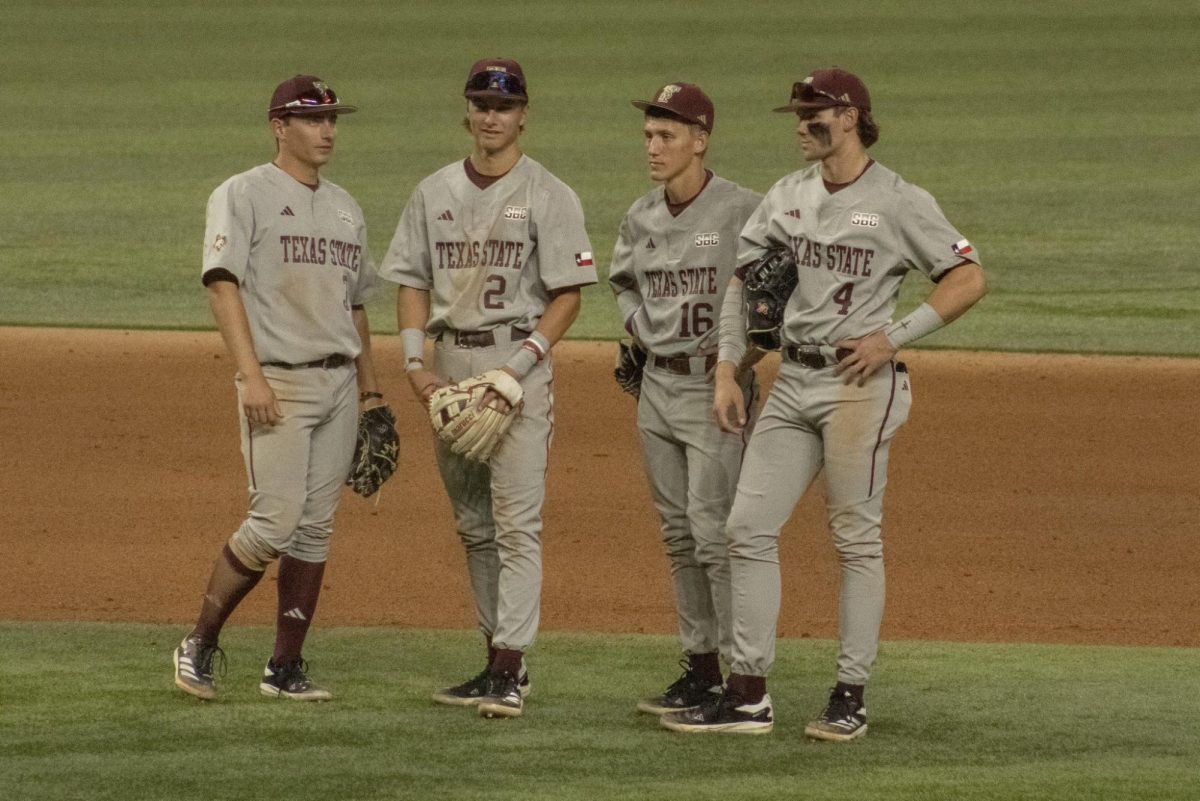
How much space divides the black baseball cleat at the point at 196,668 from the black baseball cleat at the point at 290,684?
0.16m

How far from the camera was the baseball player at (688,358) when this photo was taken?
5719 millimetres

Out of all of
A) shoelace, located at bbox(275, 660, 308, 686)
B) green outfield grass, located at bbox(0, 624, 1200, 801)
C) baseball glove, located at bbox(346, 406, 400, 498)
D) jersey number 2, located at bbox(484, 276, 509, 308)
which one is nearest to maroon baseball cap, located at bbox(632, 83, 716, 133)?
jersey number 2, located at bbox(484, 276, 509, 308)

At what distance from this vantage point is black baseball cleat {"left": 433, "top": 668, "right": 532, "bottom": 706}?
5773mm

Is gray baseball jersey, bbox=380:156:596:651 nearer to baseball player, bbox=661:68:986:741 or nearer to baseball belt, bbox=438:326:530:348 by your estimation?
baseball belt, bbox=438:326:530:348

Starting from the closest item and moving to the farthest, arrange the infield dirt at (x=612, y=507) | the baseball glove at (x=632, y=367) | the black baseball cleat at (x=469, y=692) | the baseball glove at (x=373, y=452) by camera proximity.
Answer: the black baseball cleat at (x=469, y=692) → the baseball glove at (x=373, y=452) → the baseball glove at (x=632, y=367) → the infield dirt at (x=612, y=507)

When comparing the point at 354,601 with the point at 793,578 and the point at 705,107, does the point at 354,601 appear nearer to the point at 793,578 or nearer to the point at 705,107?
the point at 793,578

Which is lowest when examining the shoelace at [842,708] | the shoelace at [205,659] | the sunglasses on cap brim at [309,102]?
the shoelace at [205,659]

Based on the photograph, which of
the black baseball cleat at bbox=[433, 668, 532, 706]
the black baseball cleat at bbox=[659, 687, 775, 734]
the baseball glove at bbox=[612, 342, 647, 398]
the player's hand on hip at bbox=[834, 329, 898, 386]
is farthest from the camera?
the baseball glove at bbox=[612, 342, 647, 398]

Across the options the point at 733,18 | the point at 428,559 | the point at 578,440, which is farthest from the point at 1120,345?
the point at 733,18

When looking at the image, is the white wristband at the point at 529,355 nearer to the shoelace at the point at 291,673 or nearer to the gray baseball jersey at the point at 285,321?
the gray baseball jersey at the point at 285,321

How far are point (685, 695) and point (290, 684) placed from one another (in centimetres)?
118

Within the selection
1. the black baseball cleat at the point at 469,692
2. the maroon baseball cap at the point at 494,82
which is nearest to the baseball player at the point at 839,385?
the black baseball cleat at the point at 469,692

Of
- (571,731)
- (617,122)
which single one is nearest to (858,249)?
(571,731)

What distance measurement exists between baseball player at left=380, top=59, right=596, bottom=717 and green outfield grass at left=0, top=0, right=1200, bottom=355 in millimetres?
6813
